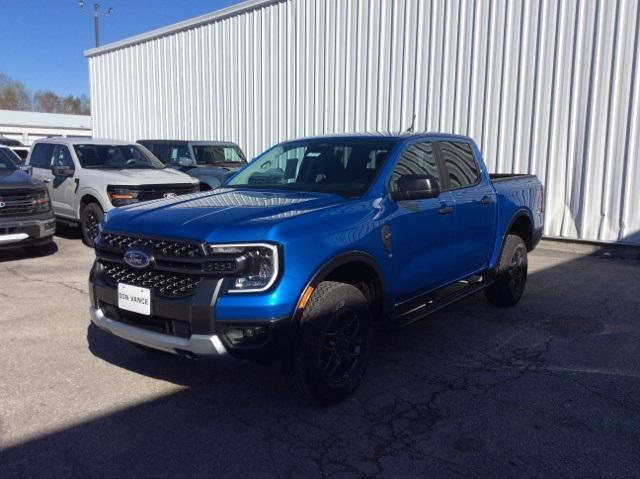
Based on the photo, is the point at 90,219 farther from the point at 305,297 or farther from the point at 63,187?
the point at 305,297

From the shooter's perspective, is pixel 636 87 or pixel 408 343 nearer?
pixel 408 343

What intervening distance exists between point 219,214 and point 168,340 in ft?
2.74

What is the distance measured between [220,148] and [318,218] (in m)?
9.52

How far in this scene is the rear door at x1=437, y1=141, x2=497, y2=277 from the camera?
16.5 ft

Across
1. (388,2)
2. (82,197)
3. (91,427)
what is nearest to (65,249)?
(82,197)

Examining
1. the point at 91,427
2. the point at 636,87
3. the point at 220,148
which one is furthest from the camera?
the point at 220,148

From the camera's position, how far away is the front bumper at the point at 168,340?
320cm

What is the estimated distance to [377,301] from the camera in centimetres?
405

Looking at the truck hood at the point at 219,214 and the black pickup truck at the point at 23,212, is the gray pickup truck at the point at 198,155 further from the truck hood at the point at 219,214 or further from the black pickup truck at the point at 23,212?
the truck hood at the point at 219,214

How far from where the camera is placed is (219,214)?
3.60 meters

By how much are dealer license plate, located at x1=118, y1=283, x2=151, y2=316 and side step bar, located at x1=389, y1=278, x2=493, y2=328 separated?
5.63ft

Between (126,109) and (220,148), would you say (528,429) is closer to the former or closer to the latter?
(220,148)

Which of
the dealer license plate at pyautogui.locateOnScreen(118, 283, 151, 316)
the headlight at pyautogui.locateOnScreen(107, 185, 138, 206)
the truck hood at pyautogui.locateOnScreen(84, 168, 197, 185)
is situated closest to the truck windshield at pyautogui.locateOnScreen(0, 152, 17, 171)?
the truck hood at pyautogui.locateOnScreen(84, 168, 197, 185)

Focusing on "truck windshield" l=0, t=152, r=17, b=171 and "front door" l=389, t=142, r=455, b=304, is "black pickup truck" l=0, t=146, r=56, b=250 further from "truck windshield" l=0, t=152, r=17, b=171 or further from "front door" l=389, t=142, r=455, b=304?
"front door" l=389, t=142, r=455, b=304
